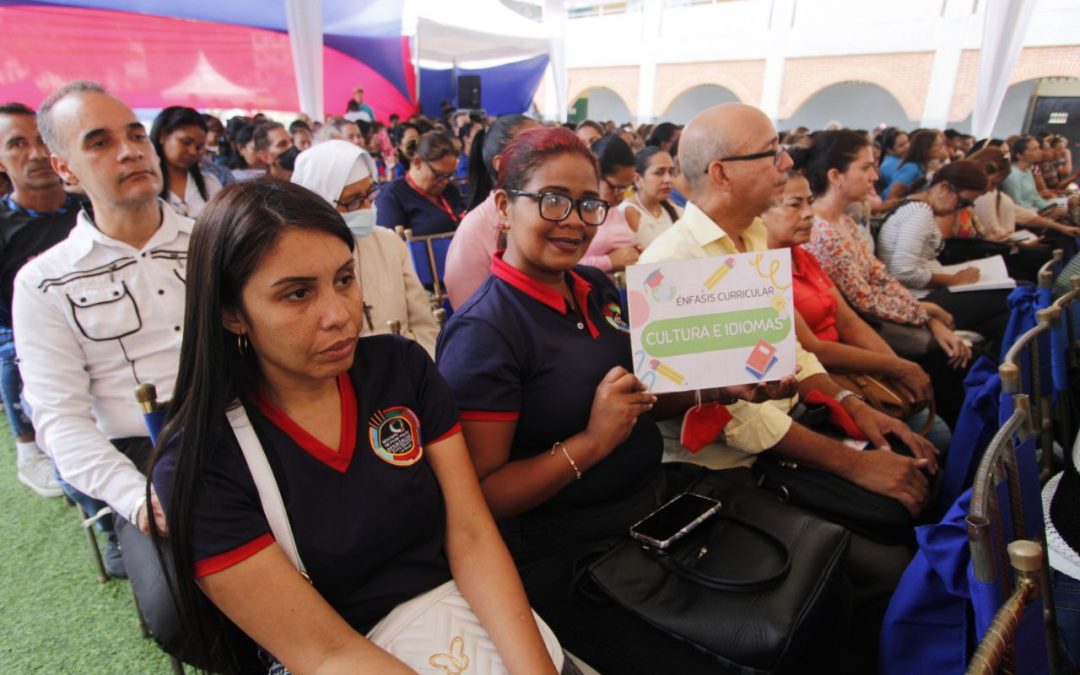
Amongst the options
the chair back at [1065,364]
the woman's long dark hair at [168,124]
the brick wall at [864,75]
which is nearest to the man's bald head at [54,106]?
the woman's long dark hair at [168,124]

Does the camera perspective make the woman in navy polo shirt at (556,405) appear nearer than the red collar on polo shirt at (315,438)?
No

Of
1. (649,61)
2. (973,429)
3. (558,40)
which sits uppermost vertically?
(649,61)

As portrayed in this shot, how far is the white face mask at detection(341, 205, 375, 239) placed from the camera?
7.79ft

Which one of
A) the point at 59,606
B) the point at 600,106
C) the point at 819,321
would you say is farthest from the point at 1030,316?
the point at 600,106

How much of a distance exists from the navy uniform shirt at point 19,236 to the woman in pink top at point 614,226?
270 centimetres

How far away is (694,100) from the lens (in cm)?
2128

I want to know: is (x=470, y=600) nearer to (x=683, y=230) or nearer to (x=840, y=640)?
(x=840, y=640)

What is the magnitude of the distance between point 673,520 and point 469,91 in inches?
554

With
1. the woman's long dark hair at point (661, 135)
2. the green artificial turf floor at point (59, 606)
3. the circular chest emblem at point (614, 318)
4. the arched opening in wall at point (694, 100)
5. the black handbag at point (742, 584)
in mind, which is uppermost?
the arched opening in wall at point (694, 100)

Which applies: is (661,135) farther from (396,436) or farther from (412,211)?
(396,436)

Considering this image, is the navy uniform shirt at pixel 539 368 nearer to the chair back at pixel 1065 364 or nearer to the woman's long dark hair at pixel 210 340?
the woman's long dark hair at pixel 210 340

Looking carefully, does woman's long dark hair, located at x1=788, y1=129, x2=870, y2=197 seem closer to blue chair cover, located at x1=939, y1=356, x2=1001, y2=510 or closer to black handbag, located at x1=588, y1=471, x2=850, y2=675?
blue chair cover, located at x1=939, y1=356, x2=1001, y2=510

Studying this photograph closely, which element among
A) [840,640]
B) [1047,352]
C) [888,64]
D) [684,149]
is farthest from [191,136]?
[888,64]

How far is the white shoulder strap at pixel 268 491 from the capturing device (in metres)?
1.07
